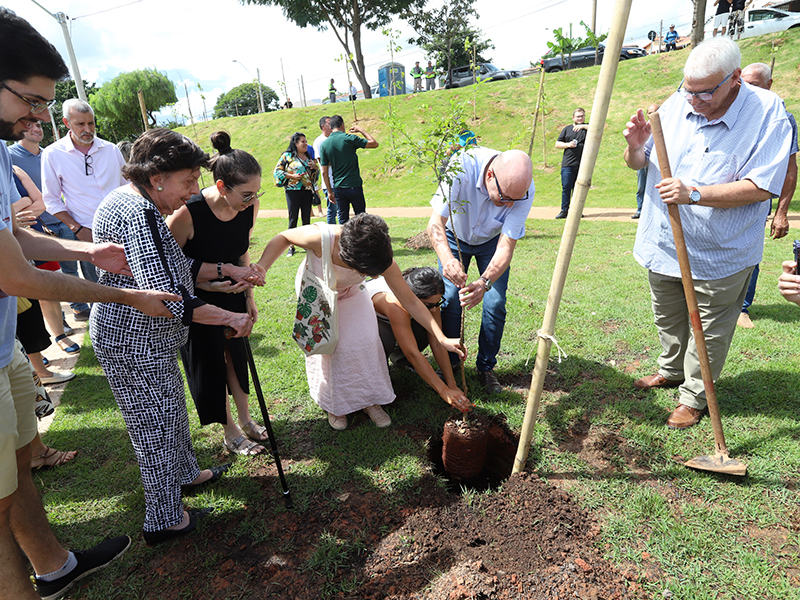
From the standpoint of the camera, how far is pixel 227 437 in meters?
3.07

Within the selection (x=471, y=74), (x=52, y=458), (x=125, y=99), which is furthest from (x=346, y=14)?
(x=52, y=458)

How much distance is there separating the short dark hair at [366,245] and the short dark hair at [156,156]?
2.94ft

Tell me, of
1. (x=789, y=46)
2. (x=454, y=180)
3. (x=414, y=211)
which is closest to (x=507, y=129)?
(x=414, y=211)

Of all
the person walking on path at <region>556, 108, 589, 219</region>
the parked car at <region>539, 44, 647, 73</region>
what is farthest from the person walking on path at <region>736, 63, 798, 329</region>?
the parked car at <region>539, 44, 647, 73</region>

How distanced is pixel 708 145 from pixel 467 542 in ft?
8.81

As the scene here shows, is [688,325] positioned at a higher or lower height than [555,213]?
higher

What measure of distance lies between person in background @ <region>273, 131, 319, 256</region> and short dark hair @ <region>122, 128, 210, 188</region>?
5273 mm

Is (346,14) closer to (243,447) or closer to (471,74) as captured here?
(471,74)

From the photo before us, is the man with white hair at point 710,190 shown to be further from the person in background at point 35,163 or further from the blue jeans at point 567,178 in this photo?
the blue jeans at point 567,178

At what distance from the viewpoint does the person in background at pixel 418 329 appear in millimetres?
2932

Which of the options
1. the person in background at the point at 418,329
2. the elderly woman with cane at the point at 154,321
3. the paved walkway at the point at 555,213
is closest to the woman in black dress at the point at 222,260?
the elderly woman with cane at the point at 154,321

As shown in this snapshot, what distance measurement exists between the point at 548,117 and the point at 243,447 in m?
17.7

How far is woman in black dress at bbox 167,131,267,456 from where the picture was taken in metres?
2.43

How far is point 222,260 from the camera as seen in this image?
2654mm
